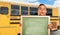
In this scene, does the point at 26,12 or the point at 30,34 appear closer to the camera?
the point at 30,34

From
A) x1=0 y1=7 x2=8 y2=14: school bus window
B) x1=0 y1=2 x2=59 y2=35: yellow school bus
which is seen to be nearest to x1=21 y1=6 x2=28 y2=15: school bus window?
x1=0 y1=2 x2=59 y2=35: yellow school bus

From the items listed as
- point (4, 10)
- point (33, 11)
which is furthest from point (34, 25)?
point (4, 10)

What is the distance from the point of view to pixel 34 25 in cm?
115

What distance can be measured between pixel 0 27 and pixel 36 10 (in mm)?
477

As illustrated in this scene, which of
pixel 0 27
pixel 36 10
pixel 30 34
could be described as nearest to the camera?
pixel 30 34

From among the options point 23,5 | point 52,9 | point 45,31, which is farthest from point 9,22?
point 52,9

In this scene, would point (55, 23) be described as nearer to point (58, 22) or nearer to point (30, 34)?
point (58, 22)

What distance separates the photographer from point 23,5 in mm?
1365

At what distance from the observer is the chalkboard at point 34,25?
1.13 metres

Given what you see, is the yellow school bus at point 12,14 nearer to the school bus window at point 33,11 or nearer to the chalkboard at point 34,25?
the school bus window at point 33,11

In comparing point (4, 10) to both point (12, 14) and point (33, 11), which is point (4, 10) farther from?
point (33, 11)

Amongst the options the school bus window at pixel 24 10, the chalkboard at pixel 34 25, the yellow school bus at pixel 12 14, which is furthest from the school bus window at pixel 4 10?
the chalkboard at pixel 34 25

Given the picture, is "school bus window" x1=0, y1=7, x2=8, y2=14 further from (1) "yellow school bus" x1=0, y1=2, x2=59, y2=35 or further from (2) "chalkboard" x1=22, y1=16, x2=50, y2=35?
(2) "chalkboard" x1=22, y1=16, x2=50, y2=35

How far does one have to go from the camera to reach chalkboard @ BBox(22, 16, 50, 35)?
1132 millimetres
